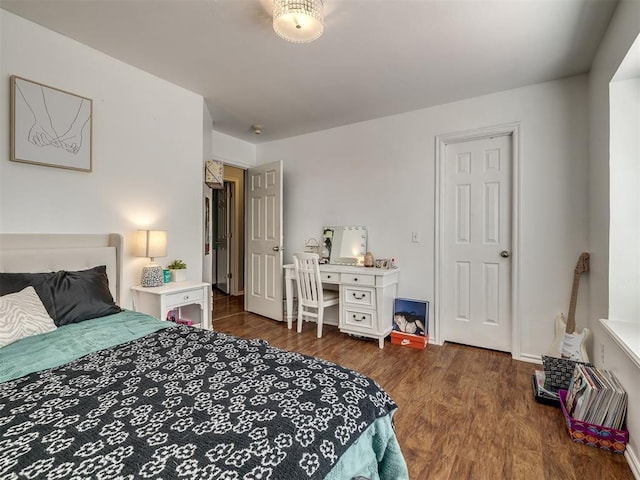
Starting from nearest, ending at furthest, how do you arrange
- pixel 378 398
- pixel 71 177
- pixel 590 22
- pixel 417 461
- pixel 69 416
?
pixel 69 416
pixel 378 398
pixel 417 461
pixel 590 22
pixel 71 177

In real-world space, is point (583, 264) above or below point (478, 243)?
below

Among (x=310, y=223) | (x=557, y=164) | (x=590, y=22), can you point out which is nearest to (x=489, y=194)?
(x=557, y=164)

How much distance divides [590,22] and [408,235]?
2.14 meters

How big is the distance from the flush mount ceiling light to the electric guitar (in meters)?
2.67

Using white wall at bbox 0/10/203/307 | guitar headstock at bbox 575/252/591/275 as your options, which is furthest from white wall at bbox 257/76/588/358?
white wall at bbox 0/10/203/307

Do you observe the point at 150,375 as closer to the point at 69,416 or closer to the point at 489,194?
the point at 69,416

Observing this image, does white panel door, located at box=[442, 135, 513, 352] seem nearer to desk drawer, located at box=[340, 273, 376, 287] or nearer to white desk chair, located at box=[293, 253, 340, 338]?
desk drawer, located at box=[340, 273, 376, 287]

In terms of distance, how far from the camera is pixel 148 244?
2602 millimetres

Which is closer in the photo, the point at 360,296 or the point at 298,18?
the point at 298,18

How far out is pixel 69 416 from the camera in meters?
0.94

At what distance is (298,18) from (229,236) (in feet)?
15.5

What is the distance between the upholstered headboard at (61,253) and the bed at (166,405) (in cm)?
Answer: 16

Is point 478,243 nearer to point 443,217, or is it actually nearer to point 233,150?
point 443,217

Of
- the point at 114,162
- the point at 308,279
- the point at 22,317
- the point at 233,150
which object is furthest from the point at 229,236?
the point at 22,317
